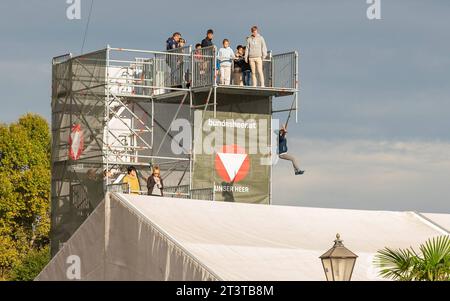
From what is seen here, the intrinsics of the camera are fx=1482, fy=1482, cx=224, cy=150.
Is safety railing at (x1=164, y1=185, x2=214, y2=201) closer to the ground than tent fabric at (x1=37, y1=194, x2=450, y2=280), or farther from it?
farther from it

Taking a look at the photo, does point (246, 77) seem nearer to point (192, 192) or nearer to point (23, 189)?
point (192, 192)

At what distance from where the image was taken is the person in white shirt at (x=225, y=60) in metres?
43.8

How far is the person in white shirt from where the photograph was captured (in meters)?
43.8

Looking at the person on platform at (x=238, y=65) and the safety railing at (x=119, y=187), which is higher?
the person on platform at (x=238, y=65)

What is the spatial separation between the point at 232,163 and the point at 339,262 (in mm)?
23296

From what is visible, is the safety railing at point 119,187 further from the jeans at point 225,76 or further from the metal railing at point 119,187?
the jeans at point 225,76

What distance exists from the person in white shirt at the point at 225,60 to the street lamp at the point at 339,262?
817 inches

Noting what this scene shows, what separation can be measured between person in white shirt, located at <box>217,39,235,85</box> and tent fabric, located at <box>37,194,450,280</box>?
9.67 metres

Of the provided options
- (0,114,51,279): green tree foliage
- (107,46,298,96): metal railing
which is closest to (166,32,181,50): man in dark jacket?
(107,46,298,96): metal railing

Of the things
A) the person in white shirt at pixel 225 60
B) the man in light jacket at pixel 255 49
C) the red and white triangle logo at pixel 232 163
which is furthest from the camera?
the red and white triangle logo at pixel 232 163

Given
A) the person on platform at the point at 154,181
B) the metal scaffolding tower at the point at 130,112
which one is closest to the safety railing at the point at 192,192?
the metal scaffolding tower at the point at 130,112

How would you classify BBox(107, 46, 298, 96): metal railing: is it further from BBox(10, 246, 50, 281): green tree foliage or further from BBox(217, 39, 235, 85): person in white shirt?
BBox(10, 246, 50, 281): green tree foliage
